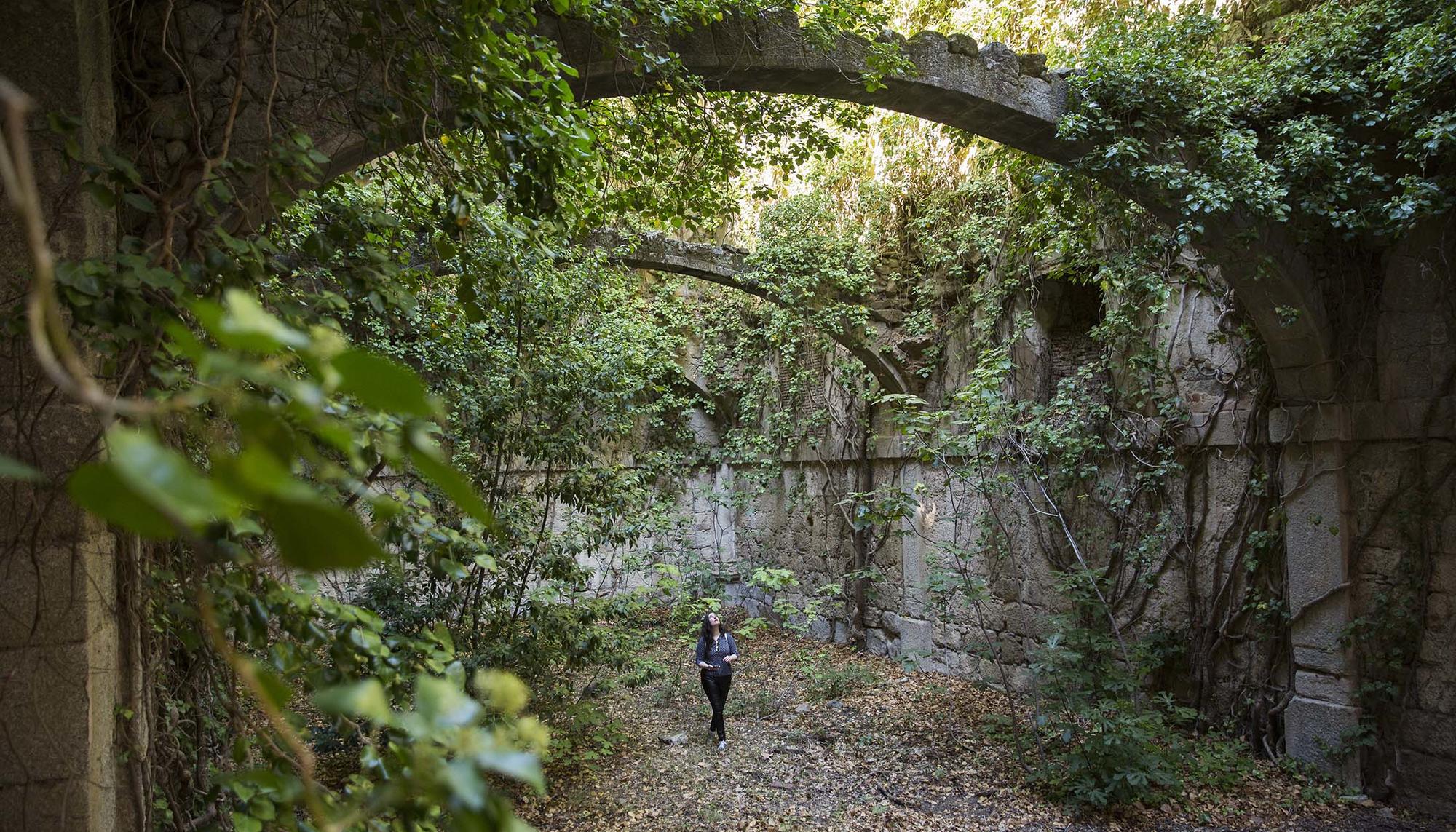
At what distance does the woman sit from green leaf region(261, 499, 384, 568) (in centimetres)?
548

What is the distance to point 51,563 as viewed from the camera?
69.2 inches

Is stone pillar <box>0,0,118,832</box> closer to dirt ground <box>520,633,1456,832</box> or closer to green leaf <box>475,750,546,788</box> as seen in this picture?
green leaf <box>475,750,546,788</box>

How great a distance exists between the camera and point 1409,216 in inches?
136

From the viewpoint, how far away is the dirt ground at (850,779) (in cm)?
398

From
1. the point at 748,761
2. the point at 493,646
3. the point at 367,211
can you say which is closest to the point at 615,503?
the point at 493,646

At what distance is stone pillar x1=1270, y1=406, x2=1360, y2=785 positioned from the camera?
424cm

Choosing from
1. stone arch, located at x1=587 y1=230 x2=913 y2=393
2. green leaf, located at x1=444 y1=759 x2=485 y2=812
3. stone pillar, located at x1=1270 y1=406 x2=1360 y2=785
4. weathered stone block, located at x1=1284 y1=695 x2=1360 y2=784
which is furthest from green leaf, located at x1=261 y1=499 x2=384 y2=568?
stone arch, located at x1=587 y1=230 x2=913 y2=393

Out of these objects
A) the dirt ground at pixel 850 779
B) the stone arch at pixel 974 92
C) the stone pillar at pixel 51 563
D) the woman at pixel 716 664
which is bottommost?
the dirt ground at pixel 850 779

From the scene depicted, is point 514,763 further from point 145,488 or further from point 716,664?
point 716,664

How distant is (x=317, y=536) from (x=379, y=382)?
0.31 feet

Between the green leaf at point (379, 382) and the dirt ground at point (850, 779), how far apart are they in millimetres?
4354

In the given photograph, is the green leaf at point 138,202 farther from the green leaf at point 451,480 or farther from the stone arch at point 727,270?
the stone arch at point 727,270

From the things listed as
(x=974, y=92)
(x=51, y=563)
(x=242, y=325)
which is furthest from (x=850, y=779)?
(x=242, y=325)

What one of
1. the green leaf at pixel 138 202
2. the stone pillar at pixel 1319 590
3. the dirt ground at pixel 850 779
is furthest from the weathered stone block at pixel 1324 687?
the green leaf at pixel 138 202
